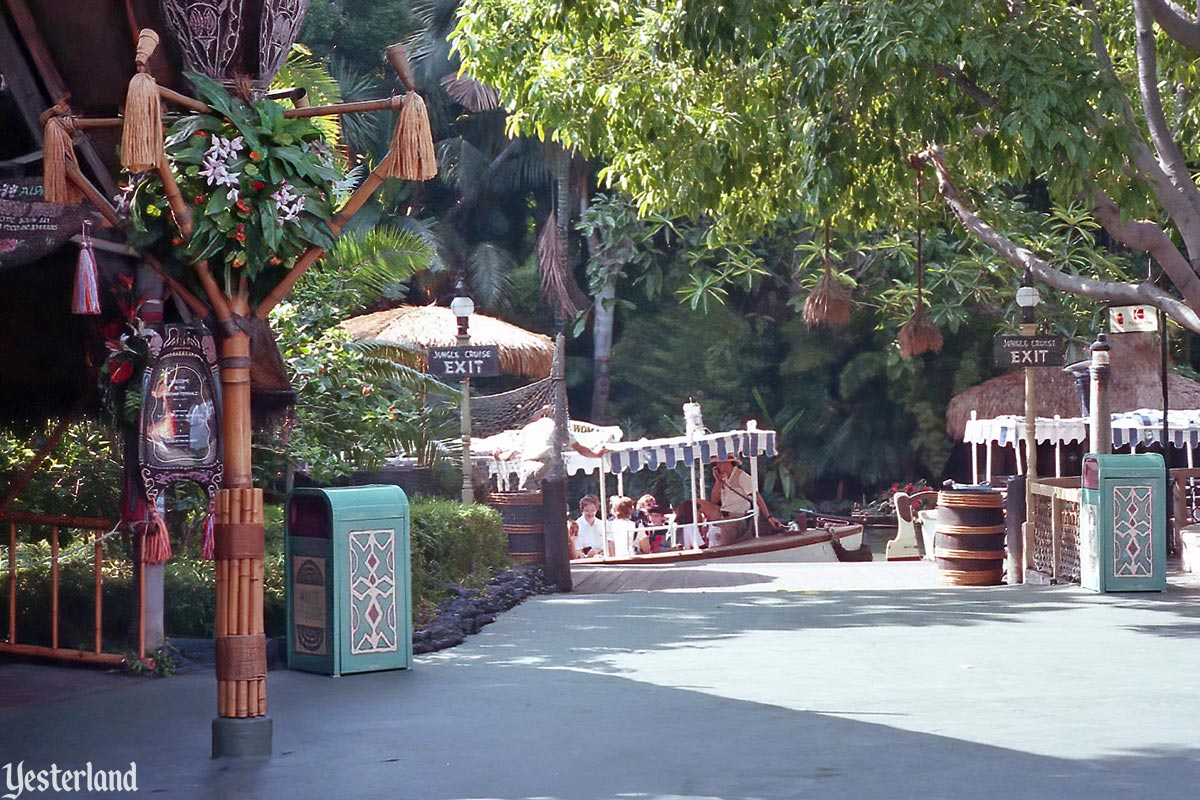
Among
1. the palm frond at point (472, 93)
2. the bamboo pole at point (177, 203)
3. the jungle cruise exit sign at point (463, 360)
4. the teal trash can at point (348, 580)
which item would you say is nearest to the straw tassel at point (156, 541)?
the teal trash can at point (348, 580)

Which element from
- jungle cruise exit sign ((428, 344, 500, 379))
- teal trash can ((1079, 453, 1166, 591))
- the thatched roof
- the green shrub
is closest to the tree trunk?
the thatched roof

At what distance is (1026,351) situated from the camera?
46.9 ft

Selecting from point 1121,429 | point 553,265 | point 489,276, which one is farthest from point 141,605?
point 489,276

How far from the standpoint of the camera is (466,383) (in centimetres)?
1598

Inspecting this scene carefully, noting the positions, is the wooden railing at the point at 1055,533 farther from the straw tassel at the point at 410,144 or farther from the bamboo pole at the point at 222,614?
the bamboo pole at the point at 222,614

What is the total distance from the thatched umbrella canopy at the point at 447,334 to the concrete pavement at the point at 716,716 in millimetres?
9357

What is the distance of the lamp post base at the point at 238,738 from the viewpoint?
6.81m

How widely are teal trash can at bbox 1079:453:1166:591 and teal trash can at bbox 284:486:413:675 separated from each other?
21.3 ft

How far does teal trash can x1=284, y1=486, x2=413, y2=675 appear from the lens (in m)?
9.15

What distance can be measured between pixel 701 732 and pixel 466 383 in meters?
9.13

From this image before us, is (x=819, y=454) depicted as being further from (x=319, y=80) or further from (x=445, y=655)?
(x=445, y=655)

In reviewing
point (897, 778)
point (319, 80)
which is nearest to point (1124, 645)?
point (897, 778)

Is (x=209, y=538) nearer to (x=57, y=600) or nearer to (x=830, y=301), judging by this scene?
(x=57, y=600)

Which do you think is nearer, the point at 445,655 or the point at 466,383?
the point at 445,655
